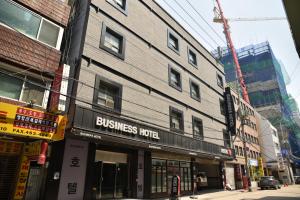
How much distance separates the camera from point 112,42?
15.9 meters

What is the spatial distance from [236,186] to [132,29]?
2462 cm

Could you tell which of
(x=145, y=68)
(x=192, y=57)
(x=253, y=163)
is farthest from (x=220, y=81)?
(x=253, y=163)

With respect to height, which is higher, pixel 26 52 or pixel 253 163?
pixel 26 52

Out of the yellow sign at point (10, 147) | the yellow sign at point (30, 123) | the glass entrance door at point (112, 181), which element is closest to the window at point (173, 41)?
the glass entrance door at point (112, 181)

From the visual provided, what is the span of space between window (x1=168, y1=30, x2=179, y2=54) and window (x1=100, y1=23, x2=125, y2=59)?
7.08m

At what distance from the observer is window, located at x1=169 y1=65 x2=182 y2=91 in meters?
20.9

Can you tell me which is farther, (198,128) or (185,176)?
(198,128)

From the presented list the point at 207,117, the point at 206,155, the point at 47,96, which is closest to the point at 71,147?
the point at 47,96

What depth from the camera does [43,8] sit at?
13.0m

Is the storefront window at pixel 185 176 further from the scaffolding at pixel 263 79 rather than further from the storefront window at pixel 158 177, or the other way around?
the scaffolding at pixel 263 79

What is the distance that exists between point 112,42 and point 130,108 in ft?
15.4

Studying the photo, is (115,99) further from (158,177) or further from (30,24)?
(158,177)

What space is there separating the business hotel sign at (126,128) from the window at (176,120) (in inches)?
158

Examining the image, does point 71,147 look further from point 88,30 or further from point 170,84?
point 170,84
